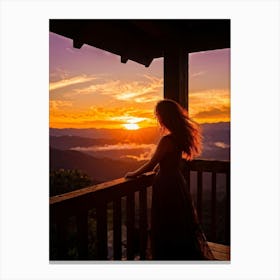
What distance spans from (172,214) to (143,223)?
0.65 ft

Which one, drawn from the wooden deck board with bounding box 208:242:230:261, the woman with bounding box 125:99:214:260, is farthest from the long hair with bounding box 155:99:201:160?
the wooden deck board with bounding box 208:242:230:261

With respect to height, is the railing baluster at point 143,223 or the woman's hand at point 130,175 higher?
the woman's hand at point 130,175

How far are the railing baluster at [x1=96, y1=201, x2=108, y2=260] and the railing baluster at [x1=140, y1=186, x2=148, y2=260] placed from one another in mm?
261

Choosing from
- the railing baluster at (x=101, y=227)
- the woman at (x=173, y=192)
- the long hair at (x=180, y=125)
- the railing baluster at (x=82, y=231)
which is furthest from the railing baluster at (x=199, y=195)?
the railing baluster at (x=82, y=231)

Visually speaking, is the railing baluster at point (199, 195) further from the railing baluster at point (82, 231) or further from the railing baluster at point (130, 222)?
the railing baluster at point (82, 231)

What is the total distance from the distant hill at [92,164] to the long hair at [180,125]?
280 millimetres

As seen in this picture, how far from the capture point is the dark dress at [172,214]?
78.9 inches

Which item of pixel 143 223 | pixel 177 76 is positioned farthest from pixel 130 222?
pixel 177 76

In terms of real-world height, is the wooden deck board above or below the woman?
below

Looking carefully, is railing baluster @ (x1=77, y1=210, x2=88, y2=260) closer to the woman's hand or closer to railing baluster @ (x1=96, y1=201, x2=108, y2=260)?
railing baluster @ (x1=96, y1=201, x2=108, y2=260)

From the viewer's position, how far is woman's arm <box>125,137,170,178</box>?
1.99 meters
